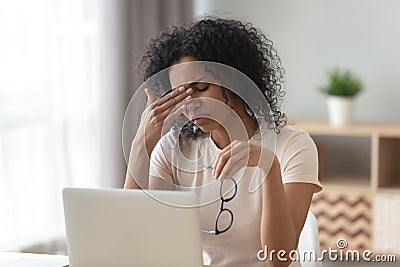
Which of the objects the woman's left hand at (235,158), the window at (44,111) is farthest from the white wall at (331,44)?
the woman's left hand at (235,158)

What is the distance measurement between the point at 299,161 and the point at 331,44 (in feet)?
6.61

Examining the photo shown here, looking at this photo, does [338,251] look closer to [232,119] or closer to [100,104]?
[100,104]

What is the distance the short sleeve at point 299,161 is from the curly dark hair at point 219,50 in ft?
0.19

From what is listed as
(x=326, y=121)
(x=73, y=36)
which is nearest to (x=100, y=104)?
(x=73, y=36)

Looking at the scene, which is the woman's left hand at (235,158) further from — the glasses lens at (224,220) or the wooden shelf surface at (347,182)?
the wooden shelf surface at (347,182)

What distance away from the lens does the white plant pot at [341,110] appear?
3.48 metres

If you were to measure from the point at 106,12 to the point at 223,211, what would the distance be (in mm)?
1595

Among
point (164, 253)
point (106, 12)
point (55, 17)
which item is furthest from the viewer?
point (106, 12)

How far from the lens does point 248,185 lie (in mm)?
1897

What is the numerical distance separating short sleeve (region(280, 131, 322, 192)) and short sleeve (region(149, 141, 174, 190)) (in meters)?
0.28

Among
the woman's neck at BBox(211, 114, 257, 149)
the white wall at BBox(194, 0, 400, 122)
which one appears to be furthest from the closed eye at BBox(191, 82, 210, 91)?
the white wall at BBox(194, 0, 400, 122)

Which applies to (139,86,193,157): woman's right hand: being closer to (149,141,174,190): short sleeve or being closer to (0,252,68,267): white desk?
(149,141,174,190): short sleeve

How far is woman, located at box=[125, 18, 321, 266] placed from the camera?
173 centimetres

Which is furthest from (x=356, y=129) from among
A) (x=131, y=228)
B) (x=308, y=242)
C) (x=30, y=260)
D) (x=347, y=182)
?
(x=131, y=228)
